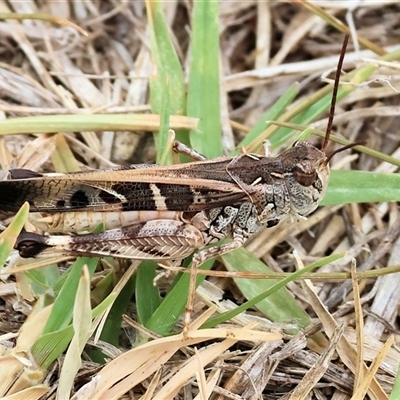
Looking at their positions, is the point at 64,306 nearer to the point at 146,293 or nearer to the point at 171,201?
the point at 146,293

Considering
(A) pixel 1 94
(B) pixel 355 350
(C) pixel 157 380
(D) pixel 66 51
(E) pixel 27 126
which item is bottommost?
(C) pixel 157 380

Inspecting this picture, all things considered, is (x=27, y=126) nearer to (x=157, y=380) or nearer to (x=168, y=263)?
(x=168, y=263)

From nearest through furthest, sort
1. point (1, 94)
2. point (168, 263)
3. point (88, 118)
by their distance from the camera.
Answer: point (168, 263)
point (88, 118)
point (1, 94)

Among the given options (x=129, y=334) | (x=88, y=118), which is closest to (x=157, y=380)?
(x=129, y=334)

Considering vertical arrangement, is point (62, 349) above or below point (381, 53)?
below

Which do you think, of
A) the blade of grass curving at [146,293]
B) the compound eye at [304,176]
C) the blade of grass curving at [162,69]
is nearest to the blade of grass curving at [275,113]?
the blade of grass curving at [162,69]

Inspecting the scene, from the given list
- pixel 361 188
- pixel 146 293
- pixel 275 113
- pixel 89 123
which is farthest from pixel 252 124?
pixel 146 293
